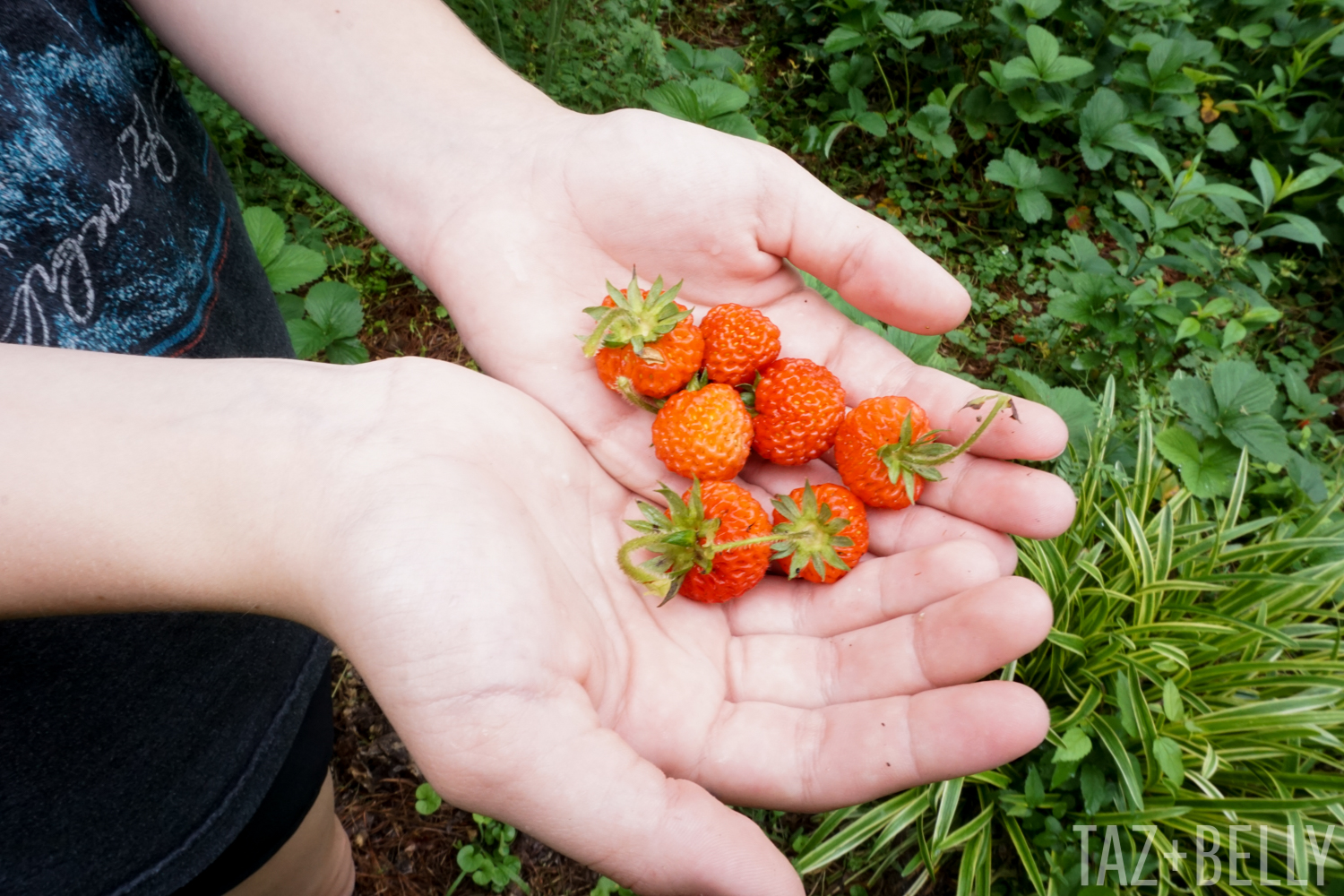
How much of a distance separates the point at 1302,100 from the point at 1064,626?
303cm

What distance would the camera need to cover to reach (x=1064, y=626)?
2.12 m

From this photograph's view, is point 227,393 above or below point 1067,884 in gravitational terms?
above

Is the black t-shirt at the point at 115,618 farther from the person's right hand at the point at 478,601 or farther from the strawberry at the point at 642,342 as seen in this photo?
the strawberry at the point at 642,342

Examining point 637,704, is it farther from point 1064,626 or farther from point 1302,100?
point 1302,100

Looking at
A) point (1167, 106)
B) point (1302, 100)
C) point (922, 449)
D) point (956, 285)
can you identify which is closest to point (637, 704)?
point (922, 449)

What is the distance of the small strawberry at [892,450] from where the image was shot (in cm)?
150

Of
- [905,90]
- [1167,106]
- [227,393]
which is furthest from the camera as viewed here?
[905,90]

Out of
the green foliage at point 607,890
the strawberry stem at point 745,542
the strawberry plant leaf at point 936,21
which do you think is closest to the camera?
the strawberry stem at point 745,542

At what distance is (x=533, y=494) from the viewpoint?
4.32 feet

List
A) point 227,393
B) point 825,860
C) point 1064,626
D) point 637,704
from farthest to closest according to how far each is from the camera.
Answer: point 1064,626
point 825,860
point 637,704
point 227,393

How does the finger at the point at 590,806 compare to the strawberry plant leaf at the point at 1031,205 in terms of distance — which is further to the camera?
the strawberry plant leaf at the point at 1031,205

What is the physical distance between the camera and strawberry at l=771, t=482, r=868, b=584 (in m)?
1.43

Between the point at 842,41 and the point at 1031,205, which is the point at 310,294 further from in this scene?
the point at 1031,205

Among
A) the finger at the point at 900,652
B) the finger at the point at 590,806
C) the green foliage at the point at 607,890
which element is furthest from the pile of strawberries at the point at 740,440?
the green foliage at the point at 607,890
